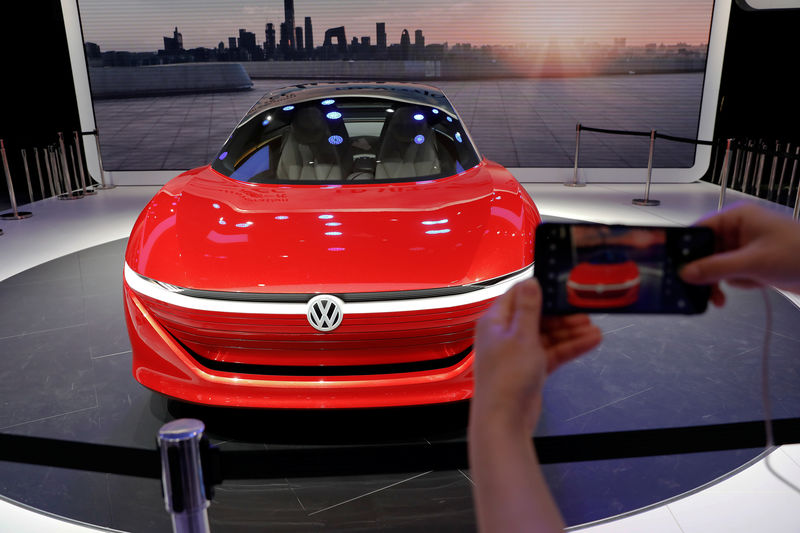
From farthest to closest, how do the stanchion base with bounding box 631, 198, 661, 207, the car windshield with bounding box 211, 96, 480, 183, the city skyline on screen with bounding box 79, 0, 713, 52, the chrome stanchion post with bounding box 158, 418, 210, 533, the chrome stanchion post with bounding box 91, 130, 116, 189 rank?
the city skyline on screen with bounding box 79, 0, 713, 52 → the chrome stanchion post with bounding box 91, 130, 116, 189 → the stanchion base with bounding box 631, 198, 661, 207 → the car windshield with bounding box 211, 96, 480, 183 → the chrome stanchion post with bounding box 158, 418, 210, 533

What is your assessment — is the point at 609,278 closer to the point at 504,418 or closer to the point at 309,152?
the point at 504,418

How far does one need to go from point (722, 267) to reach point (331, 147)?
2885 millimetres

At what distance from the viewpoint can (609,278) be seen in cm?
78

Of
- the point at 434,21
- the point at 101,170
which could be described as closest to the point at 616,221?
the point at 434,21

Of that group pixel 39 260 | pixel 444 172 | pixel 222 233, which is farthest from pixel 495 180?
pixel 39 260

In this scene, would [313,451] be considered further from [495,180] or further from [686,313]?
[495,180]

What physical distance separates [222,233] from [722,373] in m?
2.64

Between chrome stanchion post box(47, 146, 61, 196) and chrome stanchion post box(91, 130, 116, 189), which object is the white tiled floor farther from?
chrome stanchion post box(47, 146, 61, 196)

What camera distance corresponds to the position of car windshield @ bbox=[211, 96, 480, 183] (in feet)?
10.9

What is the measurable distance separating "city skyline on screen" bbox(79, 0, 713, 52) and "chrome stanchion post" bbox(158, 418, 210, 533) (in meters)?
9.67

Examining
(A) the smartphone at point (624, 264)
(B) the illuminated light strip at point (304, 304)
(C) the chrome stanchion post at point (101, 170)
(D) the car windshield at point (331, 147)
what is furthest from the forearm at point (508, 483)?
(C) the chrome stanchion post at point (101, 170)

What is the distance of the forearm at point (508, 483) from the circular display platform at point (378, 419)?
1573mm

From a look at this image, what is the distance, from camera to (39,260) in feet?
17.3

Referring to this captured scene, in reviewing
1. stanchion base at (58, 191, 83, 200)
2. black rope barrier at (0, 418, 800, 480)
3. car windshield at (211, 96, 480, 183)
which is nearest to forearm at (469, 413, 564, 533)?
black rope barrier at (0, 418, 800, 480)
